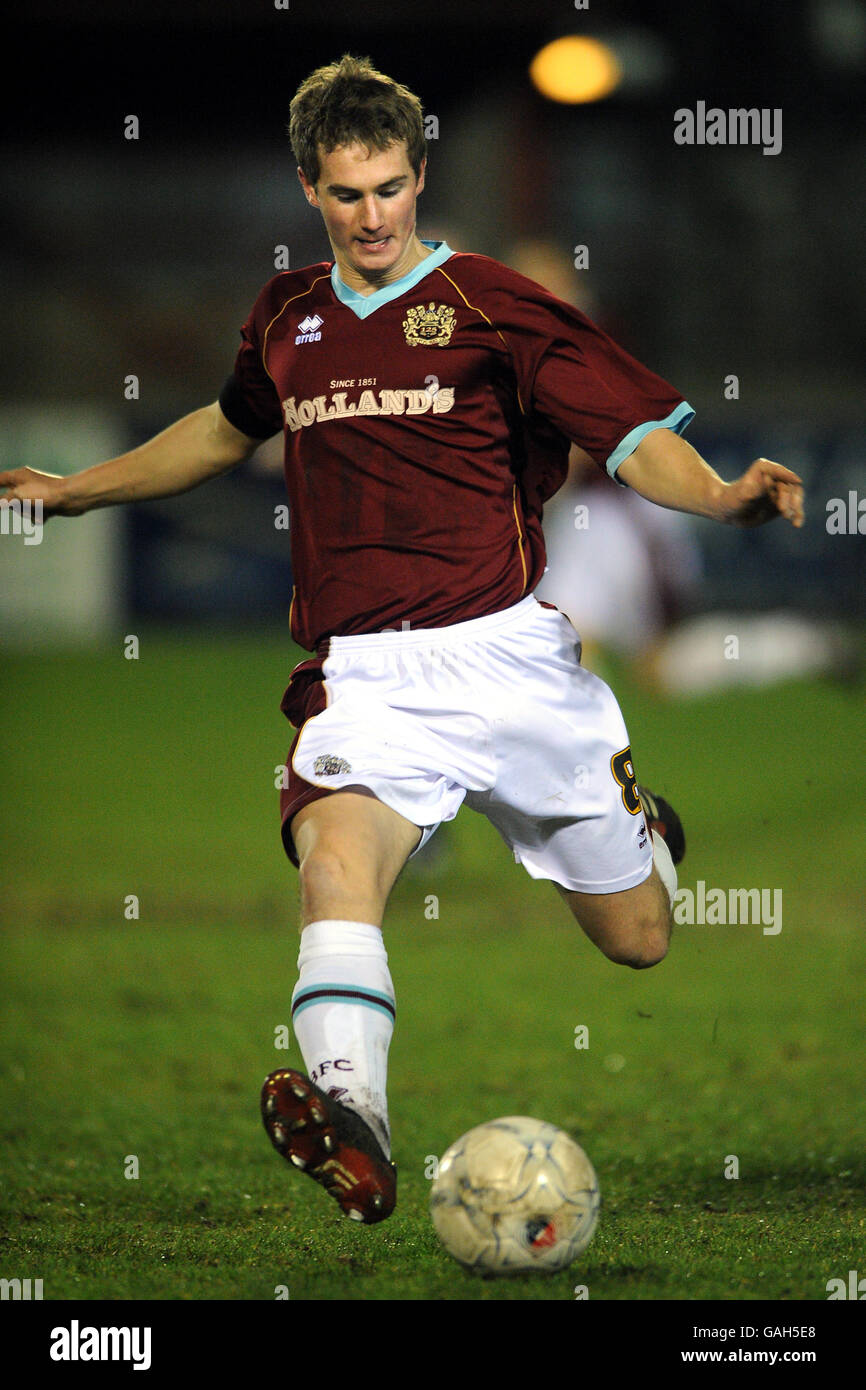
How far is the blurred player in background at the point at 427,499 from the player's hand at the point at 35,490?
65 centimetres

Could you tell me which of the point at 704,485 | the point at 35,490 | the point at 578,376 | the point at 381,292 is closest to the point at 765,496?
the point at 704,485

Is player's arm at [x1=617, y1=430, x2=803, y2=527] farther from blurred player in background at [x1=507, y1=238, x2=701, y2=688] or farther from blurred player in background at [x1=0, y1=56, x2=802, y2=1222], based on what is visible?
blurred player in background at [x1=507, y1=238, x2=701, y2=688]

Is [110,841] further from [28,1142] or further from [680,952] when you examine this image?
[28,1142]

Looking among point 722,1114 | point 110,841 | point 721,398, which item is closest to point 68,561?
point 721,398

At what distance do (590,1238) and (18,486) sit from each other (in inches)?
86.1

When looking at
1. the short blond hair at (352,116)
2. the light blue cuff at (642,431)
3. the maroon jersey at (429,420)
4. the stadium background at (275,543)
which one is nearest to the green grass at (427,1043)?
the stadium background at (275,543)

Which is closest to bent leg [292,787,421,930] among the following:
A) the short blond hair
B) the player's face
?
the player's face

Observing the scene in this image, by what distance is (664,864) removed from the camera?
4.21 m

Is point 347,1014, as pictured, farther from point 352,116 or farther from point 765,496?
point 352,116

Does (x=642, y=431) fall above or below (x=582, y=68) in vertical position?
below

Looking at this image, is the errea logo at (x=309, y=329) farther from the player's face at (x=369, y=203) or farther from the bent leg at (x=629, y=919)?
the bent leg at (x=629, y=919)

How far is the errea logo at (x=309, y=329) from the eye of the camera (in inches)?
147

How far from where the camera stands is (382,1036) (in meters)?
3.23

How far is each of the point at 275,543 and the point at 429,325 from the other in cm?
1316
